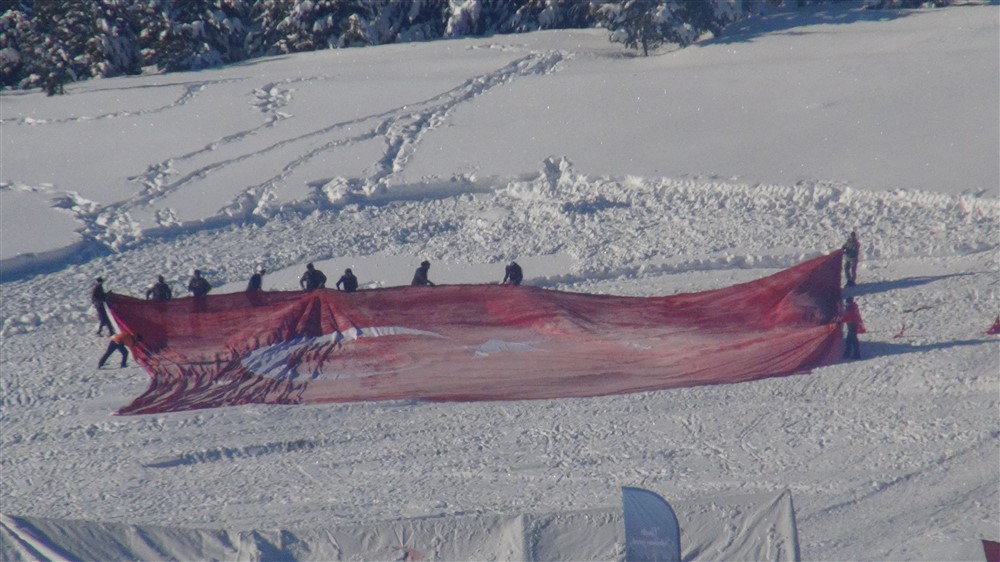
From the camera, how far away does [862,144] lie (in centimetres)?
2116

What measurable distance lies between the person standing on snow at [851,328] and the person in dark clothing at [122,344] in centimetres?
838

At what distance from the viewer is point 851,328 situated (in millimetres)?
13867

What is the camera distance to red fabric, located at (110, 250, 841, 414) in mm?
13852

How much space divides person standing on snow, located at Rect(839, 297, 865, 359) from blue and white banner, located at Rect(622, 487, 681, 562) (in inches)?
330

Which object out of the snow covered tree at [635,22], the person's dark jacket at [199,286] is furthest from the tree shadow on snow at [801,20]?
the person's dark jacket at [199,286]

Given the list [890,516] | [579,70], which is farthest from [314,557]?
[579,70]

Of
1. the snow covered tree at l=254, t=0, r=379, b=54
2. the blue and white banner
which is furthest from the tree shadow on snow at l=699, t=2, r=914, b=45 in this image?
the blue and white banner

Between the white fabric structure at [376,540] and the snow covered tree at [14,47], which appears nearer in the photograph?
the white fabric structure at [376,540]

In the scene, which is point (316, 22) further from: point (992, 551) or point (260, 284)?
point (992, 551)

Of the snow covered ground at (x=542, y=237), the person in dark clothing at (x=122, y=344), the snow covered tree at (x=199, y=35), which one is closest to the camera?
the snow covered ground at (x=542, y=237)

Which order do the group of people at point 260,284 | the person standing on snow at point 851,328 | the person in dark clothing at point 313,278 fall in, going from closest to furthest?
1. the person standing on snow at point 851,328
2. the group of people at point 260,284
3. the person in dark clothing at point 313,278

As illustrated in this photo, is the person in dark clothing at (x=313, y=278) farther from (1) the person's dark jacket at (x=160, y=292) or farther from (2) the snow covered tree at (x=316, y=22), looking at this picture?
(2) the snow covered tree at (x=316, y=22)

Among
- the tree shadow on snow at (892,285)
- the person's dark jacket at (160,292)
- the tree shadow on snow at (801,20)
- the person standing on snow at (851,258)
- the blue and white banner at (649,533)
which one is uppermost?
the tree shadow on snow at (801,20)

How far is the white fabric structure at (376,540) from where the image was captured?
7.18m
